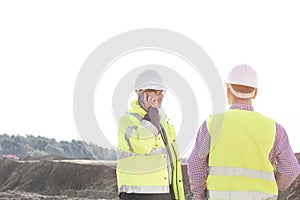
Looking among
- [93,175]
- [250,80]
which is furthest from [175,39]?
[93,175]

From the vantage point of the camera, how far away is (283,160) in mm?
4348

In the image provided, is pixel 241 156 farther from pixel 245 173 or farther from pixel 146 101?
pixel 146 101

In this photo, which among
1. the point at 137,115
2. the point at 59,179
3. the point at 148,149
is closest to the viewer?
the point at 148,149

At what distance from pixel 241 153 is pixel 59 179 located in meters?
33.5

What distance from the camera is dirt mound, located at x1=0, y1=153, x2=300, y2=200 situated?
32406mm

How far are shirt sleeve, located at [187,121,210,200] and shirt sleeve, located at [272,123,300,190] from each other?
0.47 metres

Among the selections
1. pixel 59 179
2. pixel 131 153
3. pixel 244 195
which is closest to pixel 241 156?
pixel 244 195

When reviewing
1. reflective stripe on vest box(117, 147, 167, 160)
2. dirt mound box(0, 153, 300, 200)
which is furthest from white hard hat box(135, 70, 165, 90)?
dirt mound box(0, 153, 300, 200)

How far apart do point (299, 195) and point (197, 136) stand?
16.8 m

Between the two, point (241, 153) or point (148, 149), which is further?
point (148, 149)

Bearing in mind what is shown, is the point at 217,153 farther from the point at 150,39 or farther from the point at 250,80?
the point at 150,39

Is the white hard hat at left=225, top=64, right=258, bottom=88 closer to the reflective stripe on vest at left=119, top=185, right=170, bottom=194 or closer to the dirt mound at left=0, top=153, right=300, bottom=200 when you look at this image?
the reflective stripe on vest at left=119, top=185, right=170, bottom=194

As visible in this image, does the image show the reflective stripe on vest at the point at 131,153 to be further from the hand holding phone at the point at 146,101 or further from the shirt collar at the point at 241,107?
the shirt collar at the point at 241,107

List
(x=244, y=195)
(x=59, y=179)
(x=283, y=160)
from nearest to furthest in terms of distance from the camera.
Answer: (x=244, y=195)
(x=283, y=160)
(x=59, y=179)
